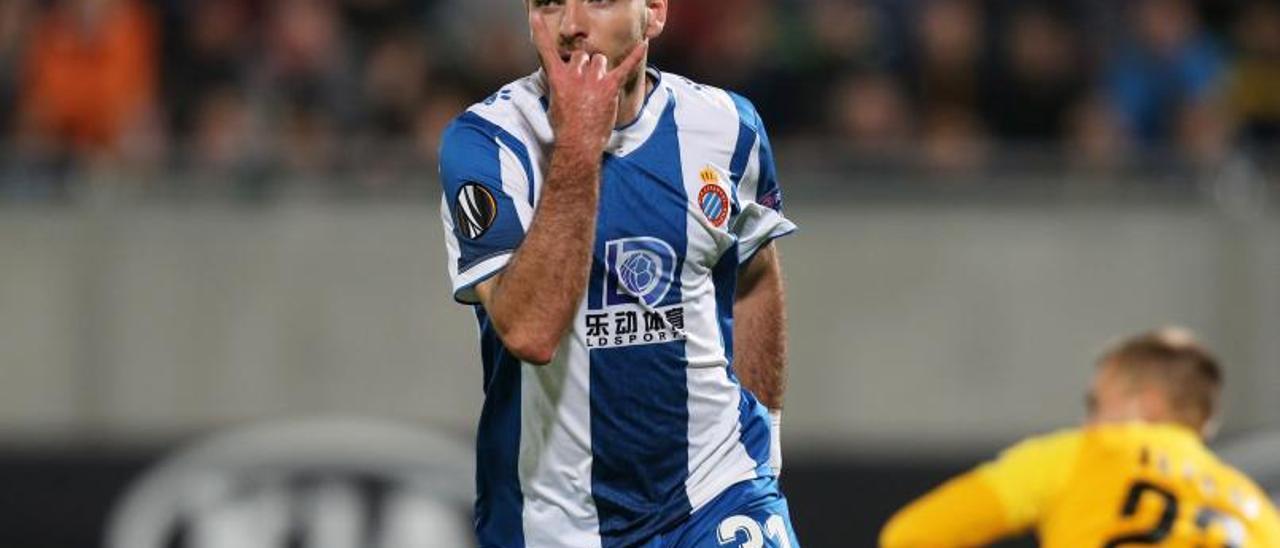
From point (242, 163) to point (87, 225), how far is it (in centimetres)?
63

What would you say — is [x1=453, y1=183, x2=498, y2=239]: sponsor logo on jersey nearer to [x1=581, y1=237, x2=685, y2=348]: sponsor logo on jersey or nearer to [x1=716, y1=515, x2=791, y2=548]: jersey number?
[x1=581, y1=237, x2=685, y2=348]: sponsor logo on jersey

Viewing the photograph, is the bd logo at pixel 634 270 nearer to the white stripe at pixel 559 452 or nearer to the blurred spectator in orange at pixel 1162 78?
the white stripe at pixel 559 452

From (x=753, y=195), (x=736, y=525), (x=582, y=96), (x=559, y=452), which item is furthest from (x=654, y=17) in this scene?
(x=736, y=525)

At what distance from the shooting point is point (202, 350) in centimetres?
895

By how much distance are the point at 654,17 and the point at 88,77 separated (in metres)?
5.51

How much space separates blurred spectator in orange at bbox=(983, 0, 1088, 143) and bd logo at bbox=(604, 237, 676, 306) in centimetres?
546

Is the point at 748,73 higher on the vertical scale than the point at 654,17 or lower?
lower

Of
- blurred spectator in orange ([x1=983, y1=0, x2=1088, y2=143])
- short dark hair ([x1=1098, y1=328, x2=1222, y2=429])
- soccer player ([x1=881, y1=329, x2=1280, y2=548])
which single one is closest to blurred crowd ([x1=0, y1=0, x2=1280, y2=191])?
blurred spectator in orange ([x1=983, y1=0, x2=1088, y2=143])

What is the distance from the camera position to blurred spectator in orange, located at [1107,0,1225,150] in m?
9.67

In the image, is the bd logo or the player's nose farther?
the bd logo

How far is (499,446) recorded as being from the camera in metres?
4.53

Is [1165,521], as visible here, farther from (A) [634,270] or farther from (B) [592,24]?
(B) [592,24]

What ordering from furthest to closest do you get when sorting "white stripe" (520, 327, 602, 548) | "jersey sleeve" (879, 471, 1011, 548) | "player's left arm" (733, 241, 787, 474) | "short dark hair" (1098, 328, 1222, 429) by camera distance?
"short dark hair" (1098, 328, 1222, 429), "jersey sleeve" (879, 471, 1011, 548), "player's left arm" (733, 241, 787, 474), "white stripe" (520, 327, 602, 548)

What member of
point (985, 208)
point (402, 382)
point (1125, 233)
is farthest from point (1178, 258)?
point (402, 382)
